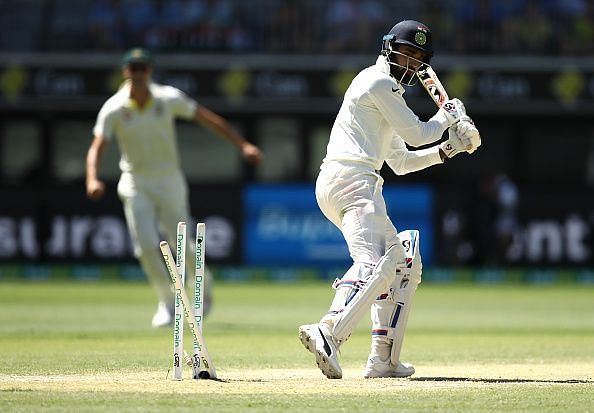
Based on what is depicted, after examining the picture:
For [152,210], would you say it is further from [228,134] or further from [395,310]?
[395,310]

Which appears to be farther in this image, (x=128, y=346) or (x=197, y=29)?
(x=197, y=29)

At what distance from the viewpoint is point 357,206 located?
6.34m

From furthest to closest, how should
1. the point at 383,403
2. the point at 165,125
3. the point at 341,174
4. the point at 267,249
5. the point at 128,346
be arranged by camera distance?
the point at 267,249, the point at 165,125, the point at 128,346, the point at 341,174, the point at 383,403

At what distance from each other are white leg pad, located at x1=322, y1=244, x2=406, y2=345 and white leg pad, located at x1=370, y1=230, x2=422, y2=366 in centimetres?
32

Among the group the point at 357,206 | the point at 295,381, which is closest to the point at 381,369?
the point at 295,381

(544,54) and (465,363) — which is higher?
(544,54)

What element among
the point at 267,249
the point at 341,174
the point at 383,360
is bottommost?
the point at 267,249

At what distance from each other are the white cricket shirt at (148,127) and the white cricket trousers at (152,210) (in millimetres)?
82

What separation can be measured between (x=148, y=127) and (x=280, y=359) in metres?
2.99

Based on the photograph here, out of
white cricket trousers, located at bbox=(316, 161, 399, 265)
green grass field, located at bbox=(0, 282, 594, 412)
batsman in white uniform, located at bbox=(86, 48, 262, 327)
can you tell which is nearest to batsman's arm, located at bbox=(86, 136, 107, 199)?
batsman in white uniform, located at bbox=(86, 48, 262, 327)

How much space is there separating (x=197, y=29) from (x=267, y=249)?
11.1 feet

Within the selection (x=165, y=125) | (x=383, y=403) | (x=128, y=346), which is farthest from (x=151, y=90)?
(x=383, y=403)

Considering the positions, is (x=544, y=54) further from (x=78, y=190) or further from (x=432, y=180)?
(x=78, y=190)

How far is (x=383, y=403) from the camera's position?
5441mm
